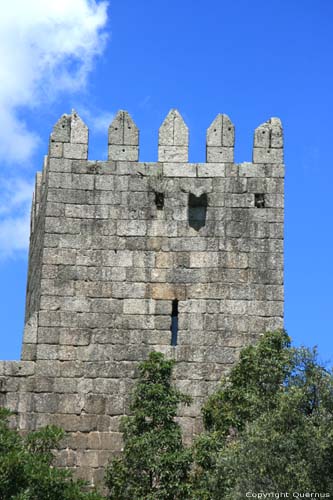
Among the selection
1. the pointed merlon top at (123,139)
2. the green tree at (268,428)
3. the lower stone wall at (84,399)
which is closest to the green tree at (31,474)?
the lower stone wall at (84,399)

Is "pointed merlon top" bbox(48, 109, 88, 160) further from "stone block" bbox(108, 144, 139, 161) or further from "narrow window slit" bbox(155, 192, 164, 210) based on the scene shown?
"narrow window slit" bbox(155, 192, 164, 210)

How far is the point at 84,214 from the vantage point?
20.6 m

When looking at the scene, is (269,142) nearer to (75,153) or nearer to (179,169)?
(179,169)

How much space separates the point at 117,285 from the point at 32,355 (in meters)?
1.83

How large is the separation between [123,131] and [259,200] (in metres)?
2.68

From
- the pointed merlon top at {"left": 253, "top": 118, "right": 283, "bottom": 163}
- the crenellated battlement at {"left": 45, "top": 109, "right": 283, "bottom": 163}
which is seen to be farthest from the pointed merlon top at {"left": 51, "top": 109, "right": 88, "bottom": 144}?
the pointed merlon top at {"left": 253, "top": 118, "right": 283, "bottom": 163}

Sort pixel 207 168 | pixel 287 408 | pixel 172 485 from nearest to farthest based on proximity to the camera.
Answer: pixel 287 408
pixel 172 485
pixel 207 168

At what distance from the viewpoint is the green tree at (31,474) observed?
1644 centimetres

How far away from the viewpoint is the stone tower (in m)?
19.7

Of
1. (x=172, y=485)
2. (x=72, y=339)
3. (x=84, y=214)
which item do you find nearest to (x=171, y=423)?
(x=172, y=485)

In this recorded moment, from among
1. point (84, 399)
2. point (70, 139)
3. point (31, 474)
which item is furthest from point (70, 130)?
point (31, 474)

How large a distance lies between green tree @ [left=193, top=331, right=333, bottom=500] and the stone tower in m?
0.82

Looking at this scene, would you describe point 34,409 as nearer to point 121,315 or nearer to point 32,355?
point 32,355

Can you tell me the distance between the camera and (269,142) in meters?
21.2
